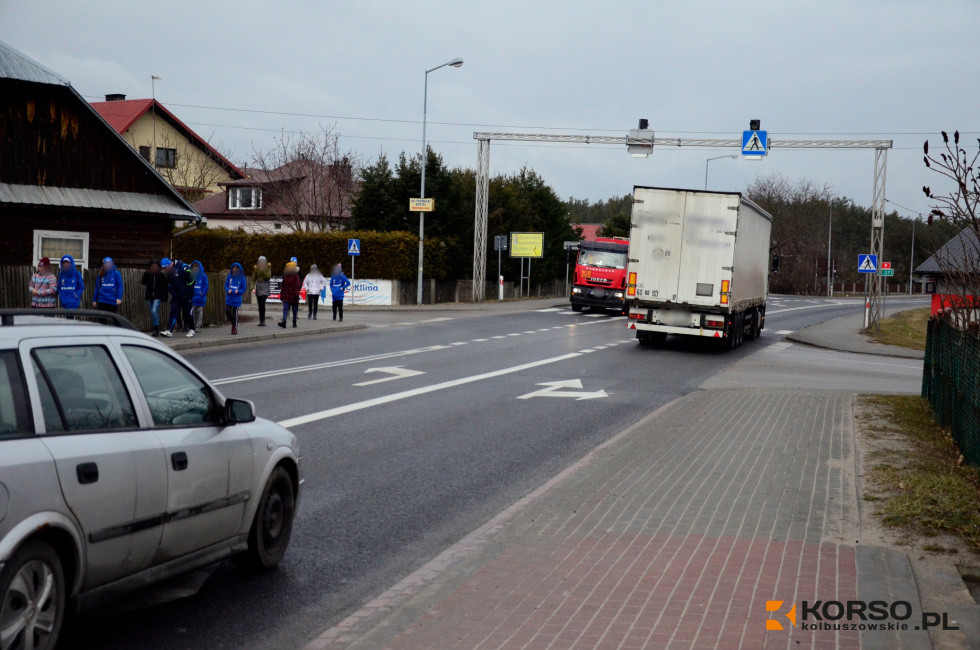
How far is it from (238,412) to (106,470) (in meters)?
1.16

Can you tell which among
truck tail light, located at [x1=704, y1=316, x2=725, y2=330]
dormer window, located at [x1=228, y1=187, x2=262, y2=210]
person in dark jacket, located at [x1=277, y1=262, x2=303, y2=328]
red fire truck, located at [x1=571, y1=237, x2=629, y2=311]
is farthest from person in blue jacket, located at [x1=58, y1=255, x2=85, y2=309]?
dormer window, located at [x1=228, y1=187, x2=262, y2=210]

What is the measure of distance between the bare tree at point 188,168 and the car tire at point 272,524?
200ft

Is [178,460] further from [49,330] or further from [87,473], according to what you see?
[49,330]

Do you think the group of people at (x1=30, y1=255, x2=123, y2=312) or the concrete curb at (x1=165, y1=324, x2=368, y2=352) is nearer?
the group of people at (x1=30, y1=255, x2=123, y2=312)

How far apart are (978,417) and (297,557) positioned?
5.85m

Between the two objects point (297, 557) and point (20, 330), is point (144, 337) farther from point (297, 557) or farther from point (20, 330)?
point (297, 557)

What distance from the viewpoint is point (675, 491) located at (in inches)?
319

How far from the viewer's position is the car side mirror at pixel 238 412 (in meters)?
5.59

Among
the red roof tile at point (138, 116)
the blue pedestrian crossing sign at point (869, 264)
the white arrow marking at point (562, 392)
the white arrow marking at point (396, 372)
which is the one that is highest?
the red roof tile at point (138, 116)

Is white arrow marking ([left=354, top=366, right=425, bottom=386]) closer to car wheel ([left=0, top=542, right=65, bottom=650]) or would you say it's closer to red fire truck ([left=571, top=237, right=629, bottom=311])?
car wheel ([left=0, top=542, right=65, bottom=650])

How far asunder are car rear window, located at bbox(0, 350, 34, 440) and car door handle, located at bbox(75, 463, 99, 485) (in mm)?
269

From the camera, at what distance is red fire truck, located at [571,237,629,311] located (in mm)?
41312

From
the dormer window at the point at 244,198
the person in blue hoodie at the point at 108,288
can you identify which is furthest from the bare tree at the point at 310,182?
the person in blue hoodie at the point at 108,288

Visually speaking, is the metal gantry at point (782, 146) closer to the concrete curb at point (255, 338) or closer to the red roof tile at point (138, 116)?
the concrete curb at point (255, 338)
